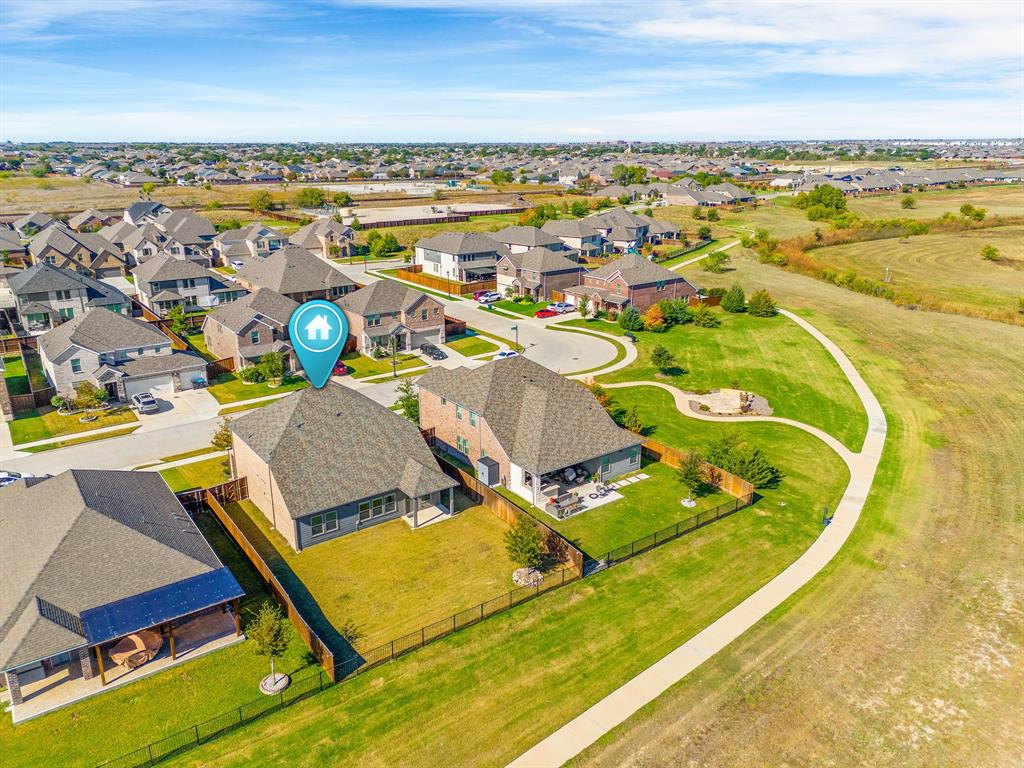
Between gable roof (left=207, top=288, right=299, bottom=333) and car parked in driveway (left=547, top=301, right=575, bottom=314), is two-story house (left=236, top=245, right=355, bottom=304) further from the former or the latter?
car parked in driveway (left=547, top=301, right=575, bottom=314)

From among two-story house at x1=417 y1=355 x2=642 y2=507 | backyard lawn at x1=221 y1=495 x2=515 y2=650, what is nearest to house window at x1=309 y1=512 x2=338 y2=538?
backyard lawn at x1=221 y1=495 x2=515 y2=650

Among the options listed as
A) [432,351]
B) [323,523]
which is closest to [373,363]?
[432,351]

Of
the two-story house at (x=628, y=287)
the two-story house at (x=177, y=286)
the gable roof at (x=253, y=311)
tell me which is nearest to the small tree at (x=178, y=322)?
the two-story house at (x=177, y=286)

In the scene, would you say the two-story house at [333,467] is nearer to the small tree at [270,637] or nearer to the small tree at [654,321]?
the small tree at [270,637]

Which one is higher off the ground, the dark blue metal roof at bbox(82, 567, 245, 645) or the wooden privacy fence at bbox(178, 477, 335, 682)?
the dark blue metal roof at bbox(82, 567, 245, 645)

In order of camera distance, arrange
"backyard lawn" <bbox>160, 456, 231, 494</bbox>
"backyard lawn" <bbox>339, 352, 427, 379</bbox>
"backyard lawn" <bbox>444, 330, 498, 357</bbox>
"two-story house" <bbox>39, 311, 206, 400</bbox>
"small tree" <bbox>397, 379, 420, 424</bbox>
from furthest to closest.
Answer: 1. "backyard lawn" <bbox>444, 330, 498, 357</bbox>
2. "backyard lawn" <bbox>339, 352, 427, 379</bbox>
3. "two-story house" <bbox>39, 311, 206, 400</bbox>
4. "small tree" <bbox>397, 379, 420, 424</bbox>
5. "backyard lawn" <bbox>160, 456, 231, 494</bbox>

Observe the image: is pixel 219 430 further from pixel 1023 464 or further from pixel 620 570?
pixel 1023 464

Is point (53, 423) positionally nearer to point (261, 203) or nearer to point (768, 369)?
point (768, 369)
